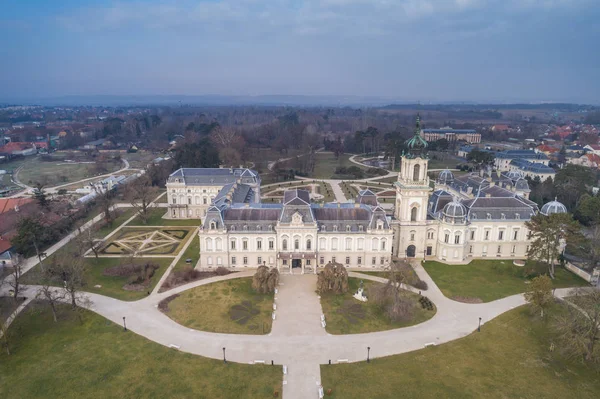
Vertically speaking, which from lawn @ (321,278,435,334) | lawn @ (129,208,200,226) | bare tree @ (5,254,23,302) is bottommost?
lawn @ (321,278,435,334)

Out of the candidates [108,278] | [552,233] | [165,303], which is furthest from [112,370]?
[552,233]

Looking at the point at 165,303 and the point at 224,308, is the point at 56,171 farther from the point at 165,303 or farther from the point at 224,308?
the point at 224,308

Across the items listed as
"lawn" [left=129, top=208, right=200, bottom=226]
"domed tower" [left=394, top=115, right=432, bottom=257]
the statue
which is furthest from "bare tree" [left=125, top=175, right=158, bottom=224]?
"domed tower" [left=394, top=115, right=432, bottom=257]

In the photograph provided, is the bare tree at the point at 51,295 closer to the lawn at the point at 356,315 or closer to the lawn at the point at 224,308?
the lawn at the point at 224,308

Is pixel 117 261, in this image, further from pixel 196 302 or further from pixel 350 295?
pixel 350 295

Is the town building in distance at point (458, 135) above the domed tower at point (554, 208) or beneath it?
above

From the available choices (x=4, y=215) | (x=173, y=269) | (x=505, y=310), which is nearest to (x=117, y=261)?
(x=173, y=269)

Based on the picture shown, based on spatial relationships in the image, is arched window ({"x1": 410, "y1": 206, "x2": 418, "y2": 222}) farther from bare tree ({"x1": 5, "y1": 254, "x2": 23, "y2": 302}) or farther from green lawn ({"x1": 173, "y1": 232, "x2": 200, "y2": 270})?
bare tree ({"x1": 5, "y1": 254, "x2": 23, "y2": 302})

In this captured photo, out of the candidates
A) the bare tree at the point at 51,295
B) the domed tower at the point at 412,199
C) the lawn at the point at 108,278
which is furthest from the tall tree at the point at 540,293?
the bare tree at the point at 51,295
